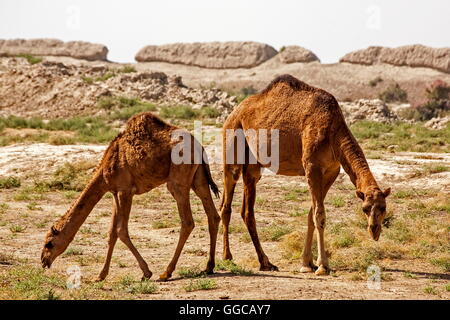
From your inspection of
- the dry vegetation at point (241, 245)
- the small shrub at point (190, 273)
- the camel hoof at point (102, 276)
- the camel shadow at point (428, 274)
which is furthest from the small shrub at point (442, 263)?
the camel hoof at point (102, 276)

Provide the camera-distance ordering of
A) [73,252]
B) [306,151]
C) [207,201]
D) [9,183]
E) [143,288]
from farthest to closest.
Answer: [9,183]
[73,252]
[306,151]
[207,201]
[143,288]

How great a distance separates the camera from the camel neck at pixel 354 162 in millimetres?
10133

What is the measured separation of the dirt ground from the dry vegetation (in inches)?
0.9

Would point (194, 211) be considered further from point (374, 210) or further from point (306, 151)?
point (374, 210)

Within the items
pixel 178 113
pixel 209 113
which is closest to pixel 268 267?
pixel 178 113

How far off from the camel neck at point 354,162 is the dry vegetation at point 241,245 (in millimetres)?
1311

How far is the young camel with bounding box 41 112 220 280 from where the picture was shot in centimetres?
1034

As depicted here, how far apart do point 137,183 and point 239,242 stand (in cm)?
360

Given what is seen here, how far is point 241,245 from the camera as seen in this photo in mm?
13391

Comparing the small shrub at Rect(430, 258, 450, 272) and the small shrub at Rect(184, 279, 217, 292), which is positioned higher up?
the small shrub at Rect(184, 279, 217, 292)

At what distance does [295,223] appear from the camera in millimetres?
15250

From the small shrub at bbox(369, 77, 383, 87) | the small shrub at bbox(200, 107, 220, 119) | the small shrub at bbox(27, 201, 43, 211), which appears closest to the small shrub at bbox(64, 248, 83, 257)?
the small shrub at bbox(27, 201, 43, 211)

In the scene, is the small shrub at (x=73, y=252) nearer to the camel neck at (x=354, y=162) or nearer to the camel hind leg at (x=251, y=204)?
the camel hind leg at (x=251, y=204)

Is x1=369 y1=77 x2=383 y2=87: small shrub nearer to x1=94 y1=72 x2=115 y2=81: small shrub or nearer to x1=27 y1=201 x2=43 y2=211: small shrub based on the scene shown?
x1=94 y1=72 x2=115 y2=81: small shrub
